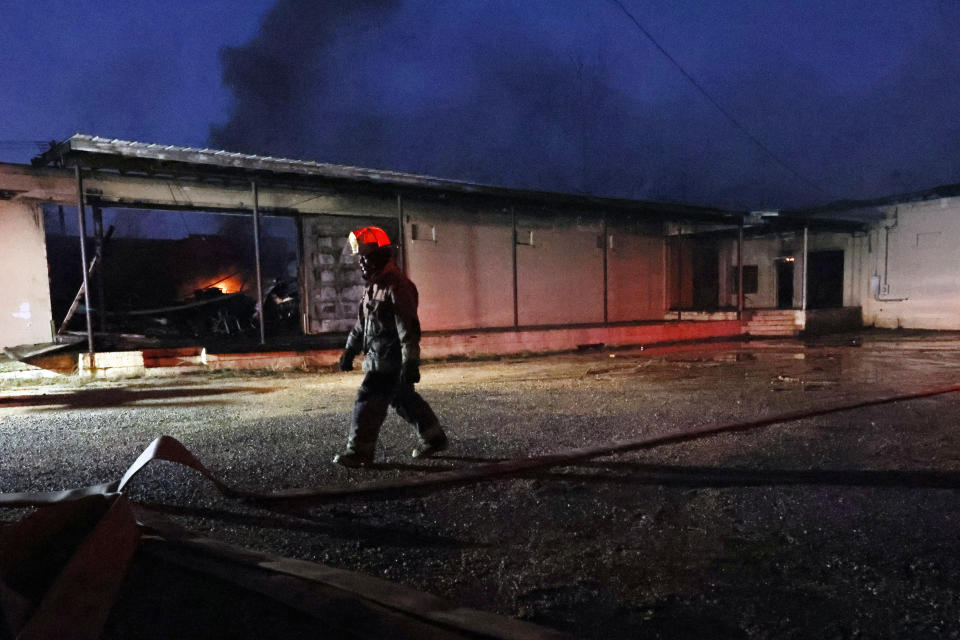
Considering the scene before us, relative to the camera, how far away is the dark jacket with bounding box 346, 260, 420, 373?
4195 mm

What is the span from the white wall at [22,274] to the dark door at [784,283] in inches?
830

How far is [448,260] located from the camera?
13.2 meters

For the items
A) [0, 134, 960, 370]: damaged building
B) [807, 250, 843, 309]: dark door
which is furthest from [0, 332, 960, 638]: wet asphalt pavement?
[807, 250, 843, 309]: dark door

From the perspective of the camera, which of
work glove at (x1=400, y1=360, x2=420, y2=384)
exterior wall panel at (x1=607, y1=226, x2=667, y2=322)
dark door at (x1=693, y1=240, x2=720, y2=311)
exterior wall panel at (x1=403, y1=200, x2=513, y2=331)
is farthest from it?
dark door at (x1=693, y1=240, x2=720, y2=311)

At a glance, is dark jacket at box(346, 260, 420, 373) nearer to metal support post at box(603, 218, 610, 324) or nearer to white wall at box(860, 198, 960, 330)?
metal support post at box(603, 218, 610, 324)

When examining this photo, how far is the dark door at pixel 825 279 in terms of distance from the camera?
64.5 feet

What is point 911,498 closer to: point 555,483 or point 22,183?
point 555,483

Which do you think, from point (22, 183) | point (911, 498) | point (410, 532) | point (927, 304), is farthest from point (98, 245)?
point (927, 304)

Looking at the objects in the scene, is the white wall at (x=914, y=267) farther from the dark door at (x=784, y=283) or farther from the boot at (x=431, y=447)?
the boot at (x=431, y=447)

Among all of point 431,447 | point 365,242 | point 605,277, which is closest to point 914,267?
point 605,277

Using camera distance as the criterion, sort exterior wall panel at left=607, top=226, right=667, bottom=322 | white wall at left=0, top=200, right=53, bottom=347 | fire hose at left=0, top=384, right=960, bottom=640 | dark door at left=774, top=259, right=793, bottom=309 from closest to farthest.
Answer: fire hose at left=0, top=384, right=960, bottom=640 → white wall at left=0, top=200, right=53, bottom=347 → exterior wall panel at left=607, top=226, right=667, bottom=322 → dark door at left=774, top=259, right=793, bottom=309

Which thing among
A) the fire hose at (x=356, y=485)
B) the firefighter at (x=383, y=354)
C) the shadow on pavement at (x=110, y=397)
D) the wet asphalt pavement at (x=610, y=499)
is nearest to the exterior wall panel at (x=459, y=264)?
the shadow on pavement at (x=110, y=397)

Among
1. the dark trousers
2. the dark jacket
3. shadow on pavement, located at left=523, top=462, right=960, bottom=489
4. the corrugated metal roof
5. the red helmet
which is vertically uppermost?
the corrugated metal roof

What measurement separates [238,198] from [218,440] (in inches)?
298
